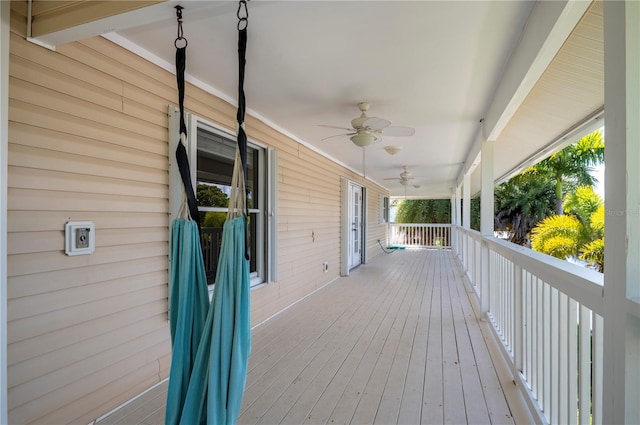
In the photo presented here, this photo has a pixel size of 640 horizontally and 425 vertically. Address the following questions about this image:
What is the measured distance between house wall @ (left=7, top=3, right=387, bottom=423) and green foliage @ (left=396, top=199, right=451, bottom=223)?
53.0ft

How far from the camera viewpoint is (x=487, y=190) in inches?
149

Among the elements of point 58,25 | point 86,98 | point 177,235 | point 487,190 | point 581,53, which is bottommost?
point 177,235

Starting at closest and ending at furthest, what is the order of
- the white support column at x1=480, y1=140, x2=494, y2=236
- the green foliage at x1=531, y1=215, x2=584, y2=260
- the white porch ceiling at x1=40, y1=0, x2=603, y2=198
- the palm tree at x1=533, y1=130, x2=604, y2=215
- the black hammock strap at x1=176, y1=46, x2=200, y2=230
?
the black hammock strap at x1=176, y1=46, x2=200, y2=230 < the white porch ceiling at x1=40, y1=0, x2=603, y2=198 < the white support column at x1=480, y1=140, x2=494, y2=236 < the green foliage at x1=531, y1=215, x2=584, y2=260 < the palm tree at x1=533, y1=130, x2=604, y2=215

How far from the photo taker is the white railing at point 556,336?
1.25m

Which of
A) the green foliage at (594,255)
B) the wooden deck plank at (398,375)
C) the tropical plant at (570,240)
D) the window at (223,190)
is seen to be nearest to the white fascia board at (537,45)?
the wooden deck plank at (398,375)

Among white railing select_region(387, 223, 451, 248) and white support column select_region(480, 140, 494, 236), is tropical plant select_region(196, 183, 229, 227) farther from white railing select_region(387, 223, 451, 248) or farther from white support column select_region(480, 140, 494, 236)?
white railing select_region(387, 223, 451, 248)

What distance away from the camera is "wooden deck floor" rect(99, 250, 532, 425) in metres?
2.07

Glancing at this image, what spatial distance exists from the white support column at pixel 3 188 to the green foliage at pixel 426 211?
57.2 feet

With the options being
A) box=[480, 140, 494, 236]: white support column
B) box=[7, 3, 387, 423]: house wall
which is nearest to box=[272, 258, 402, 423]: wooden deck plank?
box=[7, 3, 387, 423]: house wall

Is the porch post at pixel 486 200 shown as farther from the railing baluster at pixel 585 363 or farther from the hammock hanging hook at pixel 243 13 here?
the hammock hanging hook at pixel 243 13

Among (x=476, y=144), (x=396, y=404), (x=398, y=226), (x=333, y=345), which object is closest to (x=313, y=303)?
(x=333, y=345)

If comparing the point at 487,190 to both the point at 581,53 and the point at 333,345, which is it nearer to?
the point at 581,53

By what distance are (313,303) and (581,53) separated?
3866mm

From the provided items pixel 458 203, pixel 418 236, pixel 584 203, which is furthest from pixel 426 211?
pixel 584 203
